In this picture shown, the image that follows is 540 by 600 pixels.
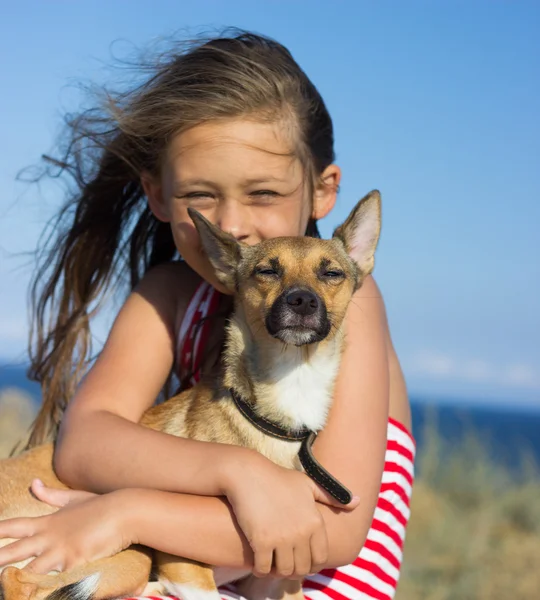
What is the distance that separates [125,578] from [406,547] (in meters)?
4.57

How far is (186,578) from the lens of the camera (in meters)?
2.82

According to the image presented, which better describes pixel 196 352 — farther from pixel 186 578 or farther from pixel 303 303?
pixel 186 578

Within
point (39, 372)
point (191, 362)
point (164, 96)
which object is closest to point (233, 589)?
point (191, 362)

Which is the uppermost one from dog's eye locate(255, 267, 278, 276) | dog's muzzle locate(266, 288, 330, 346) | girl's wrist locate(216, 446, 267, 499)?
dog's eye locate(255, 267, 278, 276)

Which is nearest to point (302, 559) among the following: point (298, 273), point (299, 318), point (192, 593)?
point (192, 593)

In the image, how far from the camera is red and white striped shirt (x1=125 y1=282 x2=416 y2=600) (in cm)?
324

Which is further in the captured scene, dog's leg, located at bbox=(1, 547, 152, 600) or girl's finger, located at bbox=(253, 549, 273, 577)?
girl's finger, located at bbox=(253, 549, 273, 577)

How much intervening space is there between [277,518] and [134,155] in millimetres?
2105

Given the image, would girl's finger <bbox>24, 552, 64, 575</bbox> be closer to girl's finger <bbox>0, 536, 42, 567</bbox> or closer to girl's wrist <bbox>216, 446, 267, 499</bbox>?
girl's finger <bbox>0, 536, 42, 567</bbox>

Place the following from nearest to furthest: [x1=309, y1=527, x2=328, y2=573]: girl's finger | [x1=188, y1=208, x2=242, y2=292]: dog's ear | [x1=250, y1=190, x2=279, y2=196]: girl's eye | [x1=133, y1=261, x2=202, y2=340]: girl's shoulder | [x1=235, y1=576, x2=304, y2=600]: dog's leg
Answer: [x1=309, y1=527, x2=328, y2=573]: girl's finger → [x1=235, y1=576, x2=304, y2=600]: dog's leg → [x1=188, y1=208, x2=242, y2=292]: dog's ear → [x1=250, y1=190, x2=279, y2=196]: girl's eye → [x1=133, y1=261, x2=202, y2=340]: girl's shoulder

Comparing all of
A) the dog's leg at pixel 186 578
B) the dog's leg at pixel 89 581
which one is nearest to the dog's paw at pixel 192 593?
the dog's leg at pixel 186 578

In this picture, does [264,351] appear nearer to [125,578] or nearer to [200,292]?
[200,292]

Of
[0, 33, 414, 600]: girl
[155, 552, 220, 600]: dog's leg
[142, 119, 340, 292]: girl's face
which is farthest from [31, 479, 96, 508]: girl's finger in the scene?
[142, 119, 340, 292]: girl's face

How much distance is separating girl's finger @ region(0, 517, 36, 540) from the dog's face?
1.15 metres
